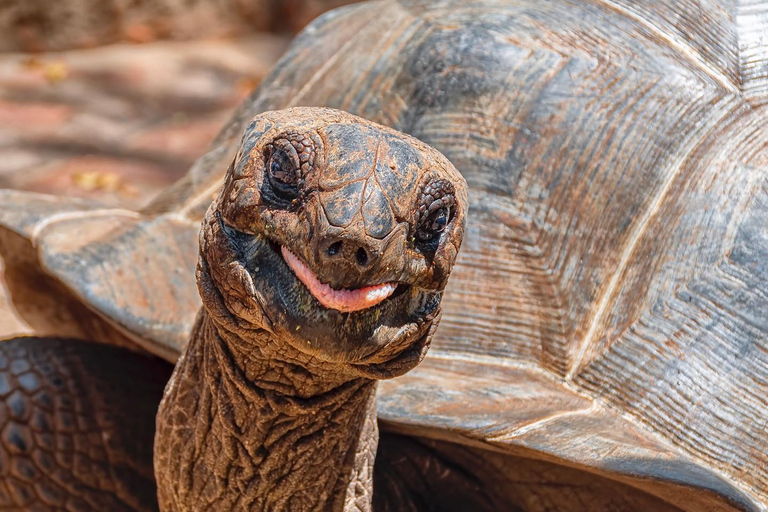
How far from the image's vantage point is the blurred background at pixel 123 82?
643cm

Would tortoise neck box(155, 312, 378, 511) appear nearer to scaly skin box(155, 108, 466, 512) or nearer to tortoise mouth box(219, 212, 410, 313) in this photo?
scaly skin box(155, 108, 466, 512)

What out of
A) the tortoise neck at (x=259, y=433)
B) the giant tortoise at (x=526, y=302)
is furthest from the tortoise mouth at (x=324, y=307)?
the tortoise neck at (x=259, y=433)

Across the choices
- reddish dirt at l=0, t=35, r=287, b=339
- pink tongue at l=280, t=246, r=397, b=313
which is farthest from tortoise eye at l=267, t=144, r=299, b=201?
reddish dirt at l=0, t=35, r=287, b=339

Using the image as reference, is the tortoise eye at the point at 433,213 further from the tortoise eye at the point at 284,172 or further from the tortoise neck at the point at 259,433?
the tortoise neck at the point at 259,433

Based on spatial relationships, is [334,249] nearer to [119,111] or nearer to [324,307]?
[324,307]

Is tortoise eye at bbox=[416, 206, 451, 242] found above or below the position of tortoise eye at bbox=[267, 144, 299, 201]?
below

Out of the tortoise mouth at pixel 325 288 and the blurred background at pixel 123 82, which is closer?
the tortoise mouth at pixel 325 288

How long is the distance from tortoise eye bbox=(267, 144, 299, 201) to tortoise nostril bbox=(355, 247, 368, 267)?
0.53ft

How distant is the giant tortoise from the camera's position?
2.22 m

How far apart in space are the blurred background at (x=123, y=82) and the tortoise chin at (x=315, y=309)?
4.27 meters

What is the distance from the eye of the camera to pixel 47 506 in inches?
111

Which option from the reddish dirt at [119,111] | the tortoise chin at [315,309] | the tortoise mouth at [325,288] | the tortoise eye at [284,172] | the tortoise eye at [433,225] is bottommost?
the reddish dirt at [119,111]

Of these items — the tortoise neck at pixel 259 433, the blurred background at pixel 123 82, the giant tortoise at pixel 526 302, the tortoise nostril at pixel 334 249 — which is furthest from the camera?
the blurred background at pixel 123 82

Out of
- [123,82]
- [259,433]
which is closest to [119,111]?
[123,82]
